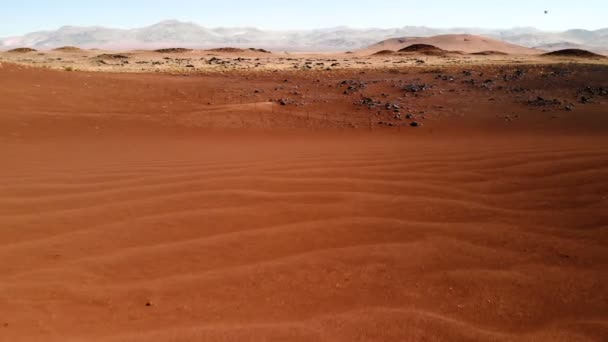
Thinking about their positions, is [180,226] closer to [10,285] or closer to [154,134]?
[10,285]

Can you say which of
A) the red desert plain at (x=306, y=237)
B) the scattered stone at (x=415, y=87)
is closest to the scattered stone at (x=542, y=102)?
the red desert plain at (x=306, y=237)

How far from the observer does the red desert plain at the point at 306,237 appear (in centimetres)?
187

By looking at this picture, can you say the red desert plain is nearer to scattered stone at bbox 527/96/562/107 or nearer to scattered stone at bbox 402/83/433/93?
scattered stone at bbox 527/96/562/107

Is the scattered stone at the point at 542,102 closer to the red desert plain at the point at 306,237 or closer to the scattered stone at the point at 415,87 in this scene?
the red desert plain at the point at 306,237

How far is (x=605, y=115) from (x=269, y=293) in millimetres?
6548

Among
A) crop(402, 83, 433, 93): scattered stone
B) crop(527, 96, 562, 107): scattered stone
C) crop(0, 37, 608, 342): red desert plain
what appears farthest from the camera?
crop(402, 83, 433, 93): scattered stone

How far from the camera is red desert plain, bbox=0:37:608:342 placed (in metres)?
1.87

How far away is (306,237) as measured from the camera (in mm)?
2658

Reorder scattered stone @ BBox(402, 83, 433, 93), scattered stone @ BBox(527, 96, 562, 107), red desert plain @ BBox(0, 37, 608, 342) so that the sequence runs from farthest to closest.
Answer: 1. scattered stone @ BBox(402, 83, 433, 93)
2. scattered stone @ BBox(527, 96, 562, 107)
3. red desert plain @ BBox(0, 37, 608, 342)

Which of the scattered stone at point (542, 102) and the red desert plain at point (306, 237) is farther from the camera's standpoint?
the scattered stone at point (542, 102)

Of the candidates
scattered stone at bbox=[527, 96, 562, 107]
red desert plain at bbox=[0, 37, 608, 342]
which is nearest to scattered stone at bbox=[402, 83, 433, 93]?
scattered stone at bbox=[527, 96, 562, 107]

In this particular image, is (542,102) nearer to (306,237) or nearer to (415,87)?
(415,87)

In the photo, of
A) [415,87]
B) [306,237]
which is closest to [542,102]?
[415,87]

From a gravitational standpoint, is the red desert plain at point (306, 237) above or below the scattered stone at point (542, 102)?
below
